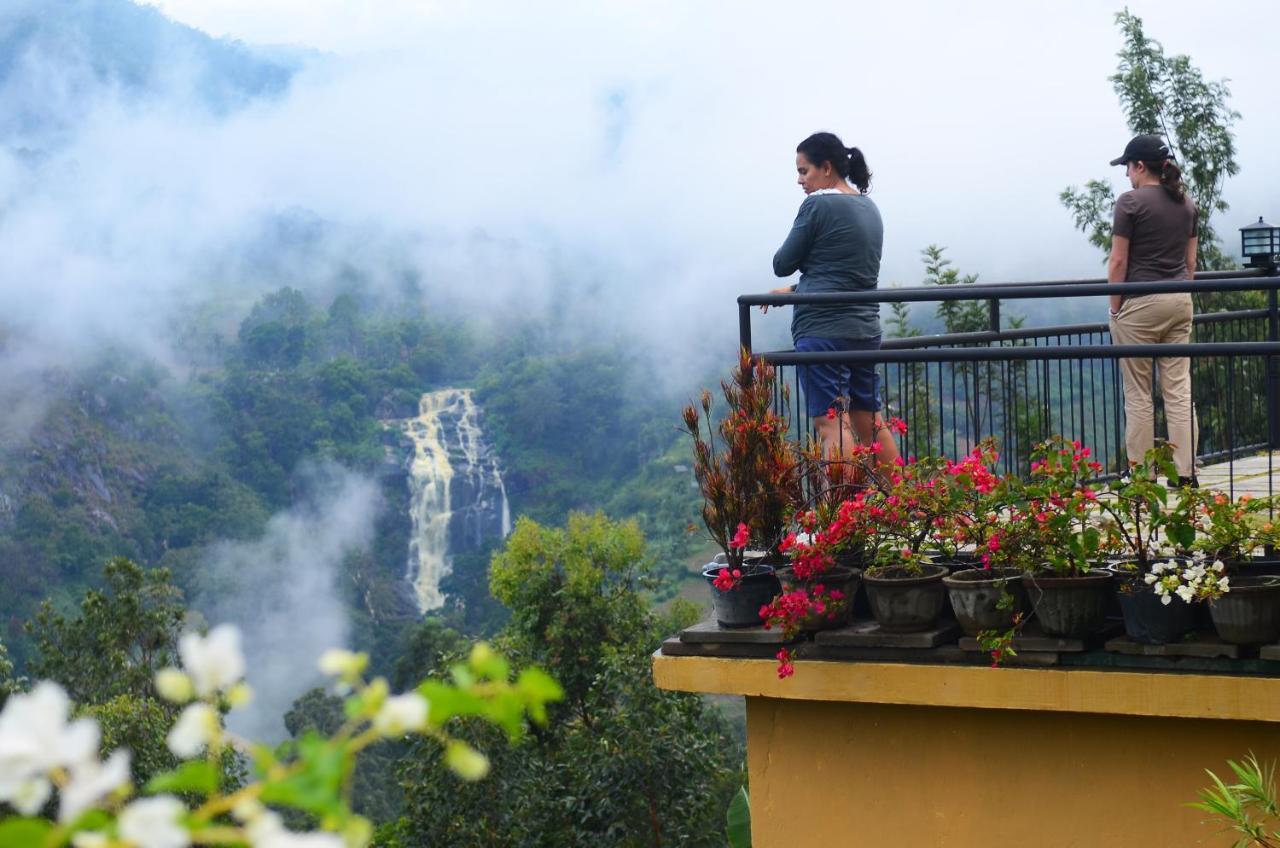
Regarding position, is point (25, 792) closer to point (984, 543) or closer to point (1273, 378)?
point (984, 543)

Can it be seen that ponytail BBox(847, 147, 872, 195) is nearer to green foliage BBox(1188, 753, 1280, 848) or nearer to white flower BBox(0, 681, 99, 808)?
green foliage BBox(1188, 753, 1280, 848)

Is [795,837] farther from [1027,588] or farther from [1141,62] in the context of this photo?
[1141,62]

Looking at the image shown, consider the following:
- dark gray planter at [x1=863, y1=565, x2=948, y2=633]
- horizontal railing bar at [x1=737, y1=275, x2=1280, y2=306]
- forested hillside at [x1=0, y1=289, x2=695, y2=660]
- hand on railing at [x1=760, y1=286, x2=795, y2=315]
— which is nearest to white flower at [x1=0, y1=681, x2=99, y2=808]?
dark gray planter at [x1=863, y1=565, x2=948, y2=633]

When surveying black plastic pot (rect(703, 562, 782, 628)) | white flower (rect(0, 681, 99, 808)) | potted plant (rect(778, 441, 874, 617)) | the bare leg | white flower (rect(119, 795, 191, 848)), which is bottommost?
black plastic pot (rect(703, 562, 782, 628))

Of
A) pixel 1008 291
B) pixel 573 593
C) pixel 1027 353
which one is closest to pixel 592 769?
pixel 573 593

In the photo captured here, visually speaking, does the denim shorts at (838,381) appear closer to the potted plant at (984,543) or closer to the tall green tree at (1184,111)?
the potted plant at (984,543)

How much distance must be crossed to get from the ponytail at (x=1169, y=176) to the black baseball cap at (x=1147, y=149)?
0.11 ft

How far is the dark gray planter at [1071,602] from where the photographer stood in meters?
4.41

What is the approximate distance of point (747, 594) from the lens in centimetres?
503

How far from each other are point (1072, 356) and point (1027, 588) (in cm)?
88

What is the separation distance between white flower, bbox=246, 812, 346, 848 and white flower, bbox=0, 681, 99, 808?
109mm

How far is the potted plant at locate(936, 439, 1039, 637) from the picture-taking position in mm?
4539

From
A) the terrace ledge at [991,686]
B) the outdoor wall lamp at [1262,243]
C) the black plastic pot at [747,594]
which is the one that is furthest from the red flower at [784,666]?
the outdoor wall lamp at [1262,243]

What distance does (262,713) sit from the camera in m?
95.2
